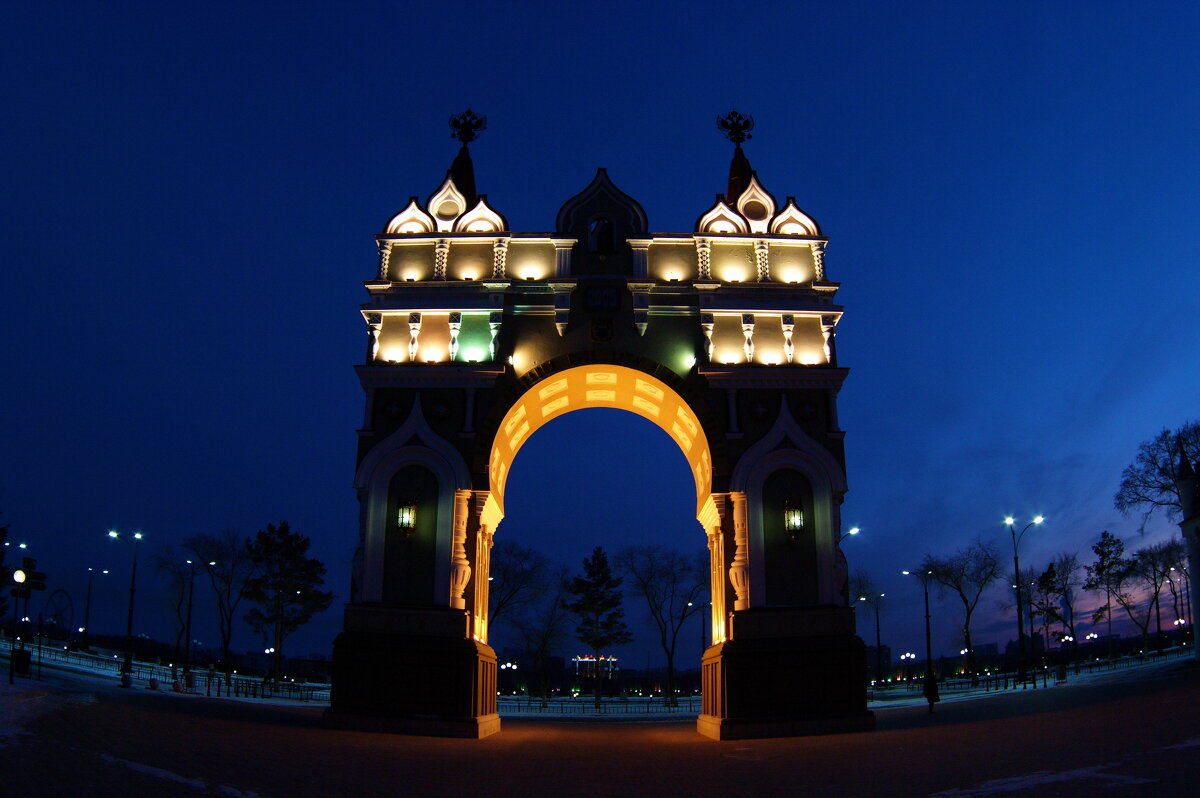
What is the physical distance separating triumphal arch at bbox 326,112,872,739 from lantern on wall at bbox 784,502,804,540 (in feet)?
0.13

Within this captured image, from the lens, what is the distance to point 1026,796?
34.2ft

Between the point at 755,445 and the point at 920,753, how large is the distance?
9.97m

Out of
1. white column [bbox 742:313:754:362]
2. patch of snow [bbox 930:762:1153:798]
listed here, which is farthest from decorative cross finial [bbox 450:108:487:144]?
patch of snow [bbox 930:762:1153:798]

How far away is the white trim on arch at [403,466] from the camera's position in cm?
2298

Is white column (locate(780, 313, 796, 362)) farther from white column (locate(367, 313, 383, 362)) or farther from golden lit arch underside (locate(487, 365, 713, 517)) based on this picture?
white column (locate(367, 313, 383, 362))

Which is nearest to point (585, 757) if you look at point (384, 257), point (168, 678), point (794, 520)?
point (794, 520)

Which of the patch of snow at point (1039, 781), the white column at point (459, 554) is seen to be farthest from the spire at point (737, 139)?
the patch of snow at point (1039, 781)

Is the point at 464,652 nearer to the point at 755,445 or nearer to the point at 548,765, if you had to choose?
the point at 548,765

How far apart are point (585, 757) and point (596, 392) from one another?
12577 mm

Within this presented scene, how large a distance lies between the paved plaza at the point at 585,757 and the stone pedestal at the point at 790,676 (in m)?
0.94

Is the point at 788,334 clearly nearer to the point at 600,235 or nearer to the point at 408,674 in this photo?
the point at 600,235

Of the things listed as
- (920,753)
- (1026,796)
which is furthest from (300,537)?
(1026,796)

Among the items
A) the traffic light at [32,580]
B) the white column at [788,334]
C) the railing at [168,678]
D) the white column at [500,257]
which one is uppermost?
the white column at [500,257]

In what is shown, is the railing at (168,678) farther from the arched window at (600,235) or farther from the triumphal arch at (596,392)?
the arched window at (600,235)
